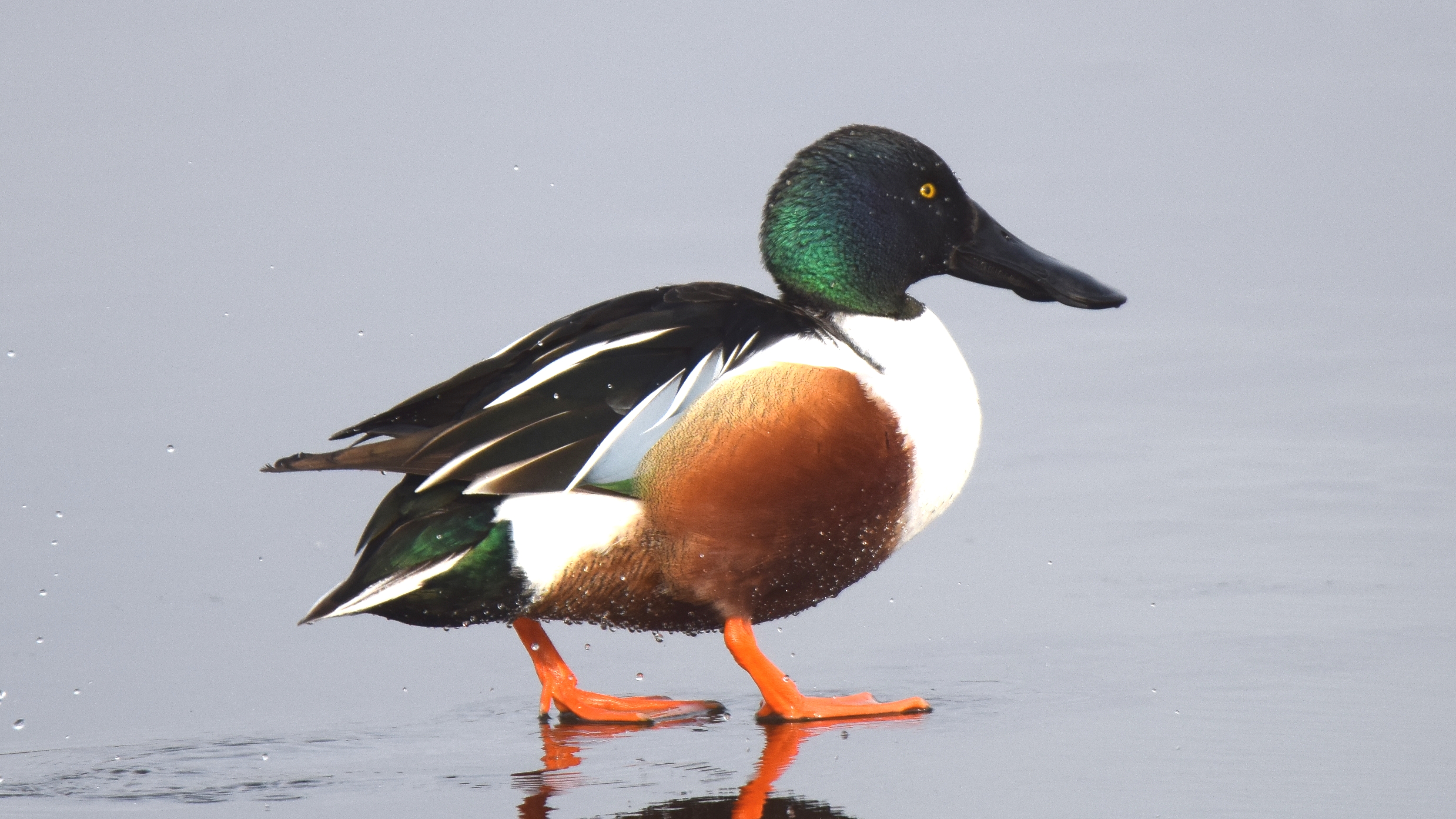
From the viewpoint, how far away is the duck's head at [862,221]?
4.33m

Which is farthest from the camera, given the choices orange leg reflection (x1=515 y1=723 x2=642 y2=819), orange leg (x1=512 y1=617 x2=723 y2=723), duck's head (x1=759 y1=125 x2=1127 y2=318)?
duck's head (x1=759 y1=125 x2=1127 y2=318)

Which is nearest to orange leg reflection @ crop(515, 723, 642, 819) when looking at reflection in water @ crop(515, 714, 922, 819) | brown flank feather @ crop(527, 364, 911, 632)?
reflection in water @ crop(515, 714, 922, 819)

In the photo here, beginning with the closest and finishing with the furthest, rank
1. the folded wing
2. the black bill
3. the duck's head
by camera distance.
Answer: the folded wing → the duck's head → the black bill

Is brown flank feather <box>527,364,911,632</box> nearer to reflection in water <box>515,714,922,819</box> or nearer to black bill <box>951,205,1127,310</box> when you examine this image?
reflection in water <box>515,714,922,819</box>

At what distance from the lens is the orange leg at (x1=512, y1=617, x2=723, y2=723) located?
157 inches

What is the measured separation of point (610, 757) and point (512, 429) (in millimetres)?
665

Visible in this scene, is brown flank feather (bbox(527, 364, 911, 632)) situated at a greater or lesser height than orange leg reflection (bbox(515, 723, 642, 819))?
greater

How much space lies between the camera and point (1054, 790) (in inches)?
128

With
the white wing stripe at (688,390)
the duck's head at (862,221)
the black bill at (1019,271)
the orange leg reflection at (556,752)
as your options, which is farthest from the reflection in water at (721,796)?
the black bill at (1019,271)

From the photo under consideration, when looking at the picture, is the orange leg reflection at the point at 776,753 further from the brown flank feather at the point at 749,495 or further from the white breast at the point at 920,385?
the white breast at the point at 920,385

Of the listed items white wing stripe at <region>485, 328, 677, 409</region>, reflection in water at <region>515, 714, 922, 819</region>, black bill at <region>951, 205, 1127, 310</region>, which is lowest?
reflection in water at <region>515, 714, 922, 819</region>

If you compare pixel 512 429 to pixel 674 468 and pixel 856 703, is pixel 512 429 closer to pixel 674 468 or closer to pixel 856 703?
pixel 674 468

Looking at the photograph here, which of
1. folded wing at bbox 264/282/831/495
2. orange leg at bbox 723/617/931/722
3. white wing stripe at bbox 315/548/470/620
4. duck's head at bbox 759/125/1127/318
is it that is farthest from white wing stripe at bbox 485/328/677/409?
orange leg at bbox 723/617/931/722

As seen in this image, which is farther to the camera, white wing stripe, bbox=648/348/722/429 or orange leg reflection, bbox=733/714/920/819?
white wing stripe, bbox=648/348/722/429
